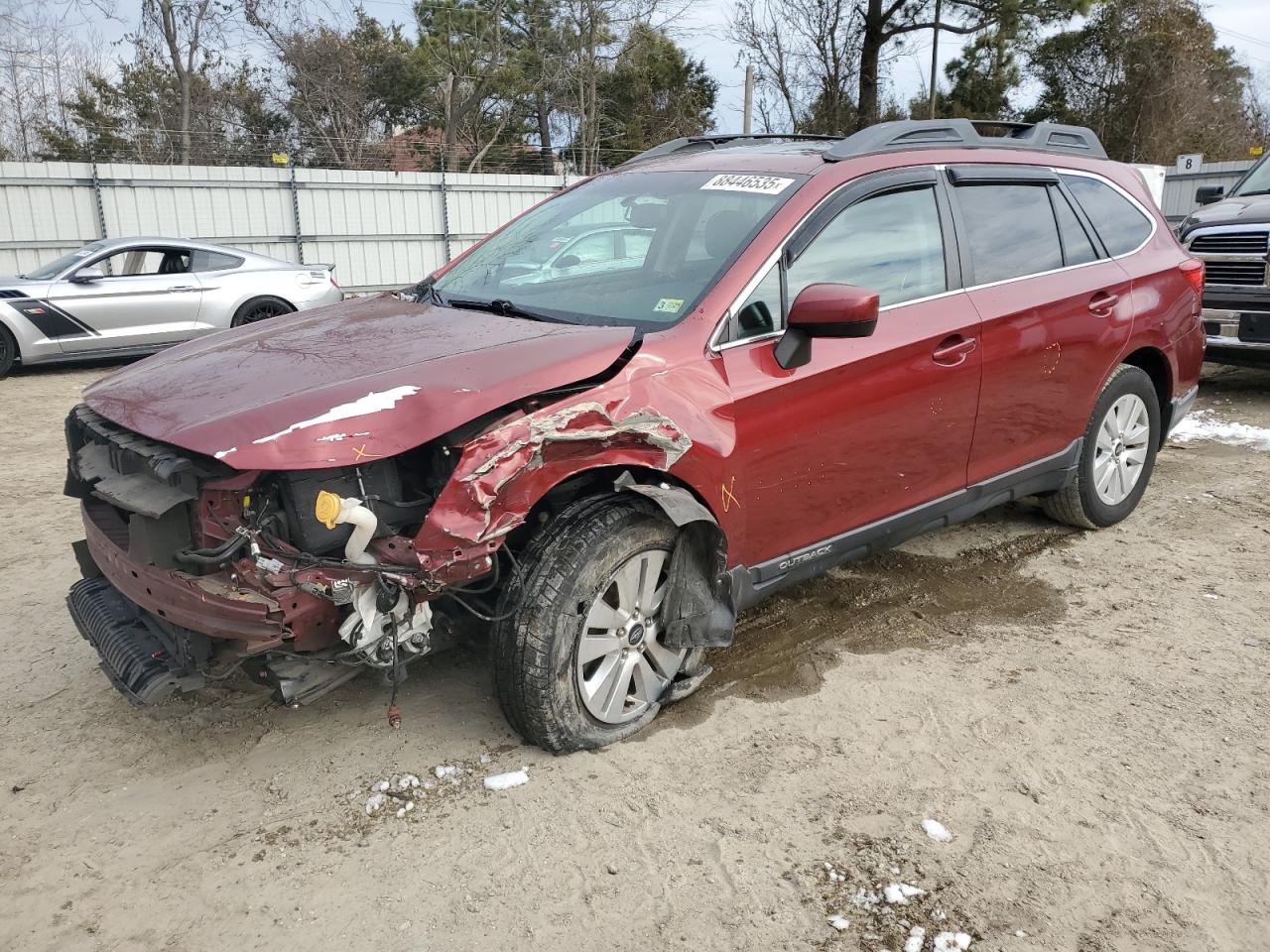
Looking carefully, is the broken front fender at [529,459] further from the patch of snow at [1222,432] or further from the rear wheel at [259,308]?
the rear wheel at [259,308]

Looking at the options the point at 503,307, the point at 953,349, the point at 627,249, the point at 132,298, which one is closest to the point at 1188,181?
the point at 953,349

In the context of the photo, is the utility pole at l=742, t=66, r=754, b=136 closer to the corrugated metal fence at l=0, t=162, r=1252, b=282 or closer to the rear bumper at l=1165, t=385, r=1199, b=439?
the corrugated metal fence at l=0, t=162, r=1252, b=282

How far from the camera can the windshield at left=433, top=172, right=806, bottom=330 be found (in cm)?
340

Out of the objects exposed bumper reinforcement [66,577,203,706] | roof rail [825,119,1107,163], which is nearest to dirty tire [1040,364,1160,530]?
roof rail [825,119,1107,163]

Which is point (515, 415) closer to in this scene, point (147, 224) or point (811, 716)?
point (811, 716)

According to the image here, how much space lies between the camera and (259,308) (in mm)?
11148

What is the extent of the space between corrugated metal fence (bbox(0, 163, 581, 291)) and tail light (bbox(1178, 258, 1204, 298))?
10.2 metres

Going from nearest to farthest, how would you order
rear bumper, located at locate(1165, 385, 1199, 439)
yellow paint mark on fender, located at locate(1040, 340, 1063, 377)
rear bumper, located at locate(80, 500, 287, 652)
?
rear bumper, located at locate(80, 500, 287, 652), yellow paint mark on fender, located at locate(1040, 340, 1063, 377), rear bumper, located at locate(1165, 385, 1199, 439)

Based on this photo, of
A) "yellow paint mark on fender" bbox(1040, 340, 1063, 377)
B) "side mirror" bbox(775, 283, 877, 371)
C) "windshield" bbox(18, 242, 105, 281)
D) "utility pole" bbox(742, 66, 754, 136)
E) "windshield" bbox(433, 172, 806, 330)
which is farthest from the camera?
"utility pole" bbox(742, 66, 754, 136)

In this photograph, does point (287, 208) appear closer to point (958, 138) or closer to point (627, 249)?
point (627, 249)

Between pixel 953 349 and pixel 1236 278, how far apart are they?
5.78 meters

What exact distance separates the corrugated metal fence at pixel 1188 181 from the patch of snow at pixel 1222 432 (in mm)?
11644

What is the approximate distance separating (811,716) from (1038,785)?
29.1 inches

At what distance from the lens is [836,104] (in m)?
31.4
